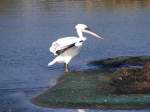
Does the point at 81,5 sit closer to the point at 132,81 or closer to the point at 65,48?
the point at 65,48

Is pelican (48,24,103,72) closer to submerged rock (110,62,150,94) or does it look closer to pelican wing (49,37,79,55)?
pelican wing (49,37,79,55)

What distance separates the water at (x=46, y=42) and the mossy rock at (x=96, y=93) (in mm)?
456

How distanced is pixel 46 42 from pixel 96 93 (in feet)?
39.3

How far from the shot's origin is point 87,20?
3678cm

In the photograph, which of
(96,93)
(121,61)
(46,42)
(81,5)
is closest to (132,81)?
(96,93)

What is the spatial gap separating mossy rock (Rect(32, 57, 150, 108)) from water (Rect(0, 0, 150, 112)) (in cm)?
46

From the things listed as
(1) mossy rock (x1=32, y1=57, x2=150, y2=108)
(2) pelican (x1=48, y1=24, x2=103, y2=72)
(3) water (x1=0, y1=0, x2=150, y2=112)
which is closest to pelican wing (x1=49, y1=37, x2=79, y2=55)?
(2) pelican (x1=48, y1=24, x2=103, y2=72)

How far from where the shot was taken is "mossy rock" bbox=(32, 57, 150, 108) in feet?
44.7

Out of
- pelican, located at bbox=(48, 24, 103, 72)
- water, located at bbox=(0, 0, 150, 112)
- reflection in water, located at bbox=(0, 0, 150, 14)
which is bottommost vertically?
reflection in water, located at bbox=(0, 0, 150, 14)

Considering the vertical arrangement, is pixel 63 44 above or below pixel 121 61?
above

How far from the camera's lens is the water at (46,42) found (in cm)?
1639

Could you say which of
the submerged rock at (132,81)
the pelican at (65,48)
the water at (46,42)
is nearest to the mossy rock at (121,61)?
the water at (46,42)

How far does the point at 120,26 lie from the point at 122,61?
12794 mm

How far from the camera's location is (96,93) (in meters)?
14.6
